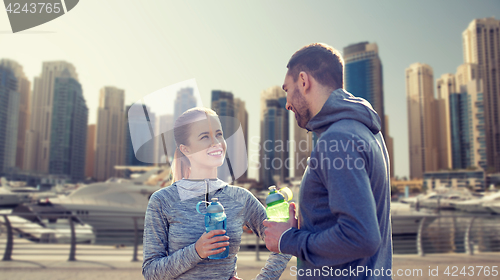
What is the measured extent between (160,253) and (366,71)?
91111 millimetres

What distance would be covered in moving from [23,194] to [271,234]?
84.3 m

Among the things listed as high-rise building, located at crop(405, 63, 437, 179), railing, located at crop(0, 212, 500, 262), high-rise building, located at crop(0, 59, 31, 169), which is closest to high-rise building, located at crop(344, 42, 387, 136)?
high-rise building, located at crop(405, 63, 437, 179)

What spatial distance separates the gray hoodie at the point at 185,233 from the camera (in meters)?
1.49

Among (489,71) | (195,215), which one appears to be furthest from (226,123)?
(489,71)

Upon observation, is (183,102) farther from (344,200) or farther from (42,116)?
(42,116)

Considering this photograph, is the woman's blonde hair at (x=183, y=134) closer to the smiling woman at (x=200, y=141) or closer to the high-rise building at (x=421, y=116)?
the smiling woman at (x=200, y=141)

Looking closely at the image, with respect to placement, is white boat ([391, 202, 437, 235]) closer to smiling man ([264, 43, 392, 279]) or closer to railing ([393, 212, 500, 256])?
railing ([393, 212, 500, 256])

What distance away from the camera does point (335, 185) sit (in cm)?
103

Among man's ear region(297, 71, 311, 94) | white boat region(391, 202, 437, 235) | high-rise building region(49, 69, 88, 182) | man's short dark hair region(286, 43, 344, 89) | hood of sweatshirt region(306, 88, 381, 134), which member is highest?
high-rise building region(49, 69, 88, 182)

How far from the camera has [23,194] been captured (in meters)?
66.8

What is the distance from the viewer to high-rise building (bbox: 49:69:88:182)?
78.9 meters

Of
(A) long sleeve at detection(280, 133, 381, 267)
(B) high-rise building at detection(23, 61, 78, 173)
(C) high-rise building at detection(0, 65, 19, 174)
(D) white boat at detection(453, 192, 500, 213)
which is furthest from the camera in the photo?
(C) high-rise building at detection(0, 65, 19, 174)

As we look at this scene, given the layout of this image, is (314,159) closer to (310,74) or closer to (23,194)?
(310,74)

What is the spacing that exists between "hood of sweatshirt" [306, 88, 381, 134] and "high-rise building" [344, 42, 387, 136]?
77.9 meters
